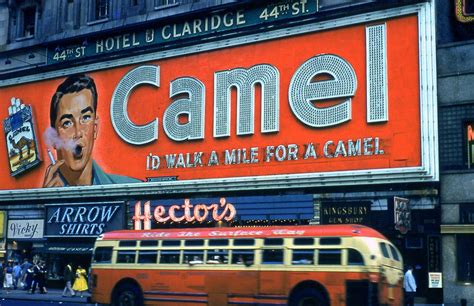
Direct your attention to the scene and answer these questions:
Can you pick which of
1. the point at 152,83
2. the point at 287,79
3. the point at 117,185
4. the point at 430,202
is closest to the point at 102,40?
the point at 152,83

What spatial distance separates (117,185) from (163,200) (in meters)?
3.69

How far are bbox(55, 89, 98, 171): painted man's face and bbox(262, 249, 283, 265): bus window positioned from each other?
22.7 meters

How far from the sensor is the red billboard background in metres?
33.9

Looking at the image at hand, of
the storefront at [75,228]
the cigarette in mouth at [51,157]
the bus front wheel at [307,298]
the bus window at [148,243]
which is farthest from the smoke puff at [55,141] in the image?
the bus front wheel at [307,298]

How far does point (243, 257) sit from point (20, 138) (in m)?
28.0

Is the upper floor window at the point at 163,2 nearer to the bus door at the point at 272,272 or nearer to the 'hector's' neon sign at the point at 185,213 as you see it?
the 'hector's' neon sign at the point at 185,213

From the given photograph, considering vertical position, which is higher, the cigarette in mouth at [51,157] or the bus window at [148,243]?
the cigarette in mouth at [51,157]

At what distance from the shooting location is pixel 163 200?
4119cm

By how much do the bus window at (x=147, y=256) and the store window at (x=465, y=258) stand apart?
14151 mm

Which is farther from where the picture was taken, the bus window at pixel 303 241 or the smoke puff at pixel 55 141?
the smoke puff at pixel 55 141

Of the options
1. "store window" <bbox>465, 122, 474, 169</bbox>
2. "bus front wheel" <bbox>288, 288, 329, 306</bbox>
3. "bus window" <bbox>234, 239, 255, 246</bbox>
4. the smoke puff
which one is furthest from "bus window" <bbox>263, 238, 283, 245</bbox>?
the smoke puff

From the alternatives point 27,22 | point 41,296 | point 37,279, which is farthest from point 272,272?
point 27,22

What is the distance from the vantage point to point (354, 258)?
2320cm

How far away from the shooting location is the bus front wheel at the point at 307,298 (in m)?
23.4
